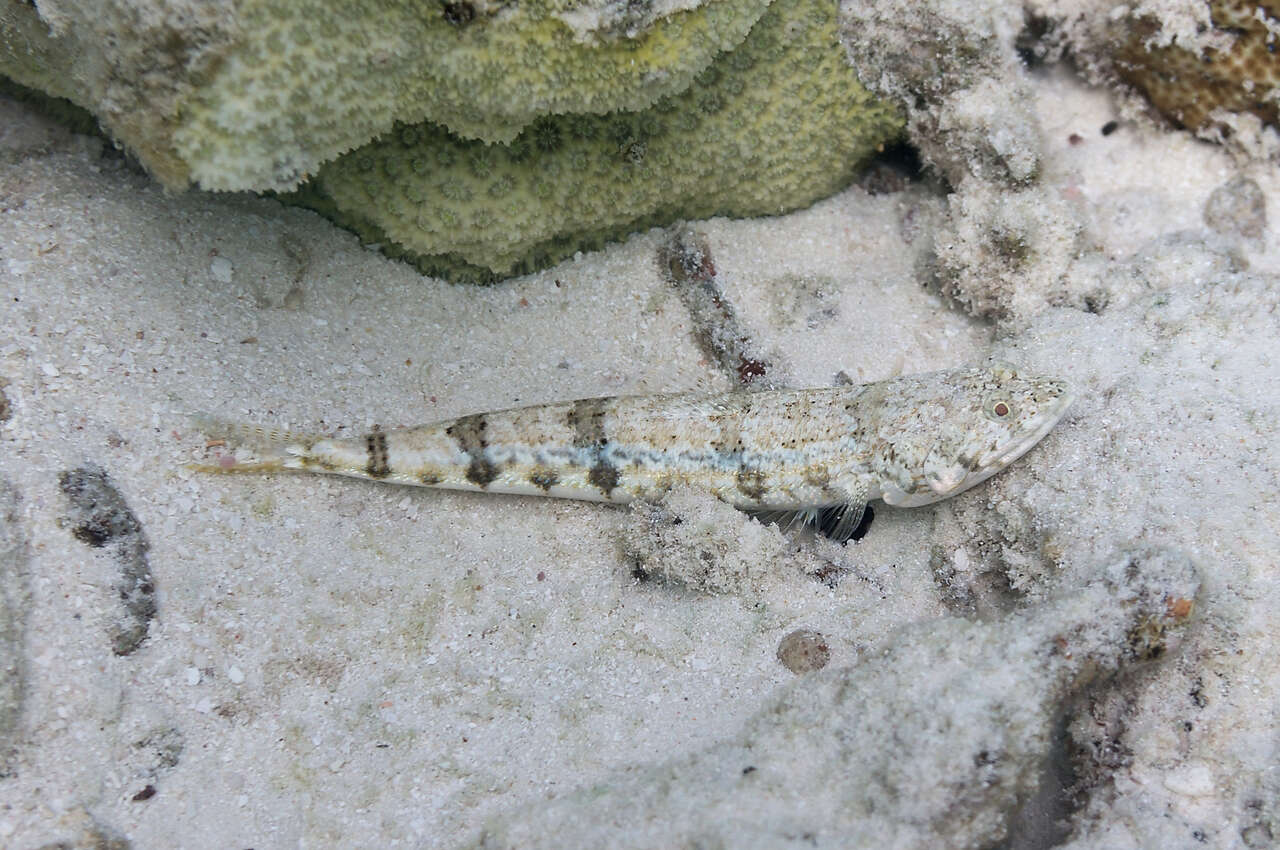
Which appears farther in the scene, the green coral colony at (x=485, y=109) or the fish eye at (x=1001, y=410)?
the fish eye at (x=1001, y=410)

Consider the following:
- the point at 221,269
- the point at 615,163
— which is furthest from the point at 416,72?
the point at 221,269

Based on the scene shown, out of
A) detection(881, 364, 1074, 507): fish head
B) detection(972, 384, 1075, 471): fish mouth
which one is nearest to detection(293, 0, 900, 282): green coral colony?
detection(881, 364, 1074, 507): fish head

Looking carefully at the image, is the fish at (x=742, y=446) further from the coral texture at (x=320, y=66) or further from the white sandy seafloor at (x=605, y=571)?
the coral texture at (x=320, y=66)

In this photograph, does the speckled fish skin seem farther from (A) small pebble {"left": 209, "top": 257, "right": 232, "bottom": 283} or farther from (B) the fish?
(A) small pebble {"left": 209, "top": 257, "right": 232, "bottom": 283}

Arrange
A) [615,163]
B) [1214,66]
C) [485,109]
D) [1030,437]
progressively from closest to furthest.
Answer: [485,109], [1030,437], [615,163], [1214,66]

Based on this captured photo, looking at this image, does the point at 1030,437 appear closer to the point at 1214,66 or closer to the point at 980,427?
the point at 980,427

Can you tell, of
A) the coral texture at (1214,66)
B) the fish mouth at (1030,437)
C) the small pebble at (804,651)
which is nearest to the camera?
the small pebble at (804,651)

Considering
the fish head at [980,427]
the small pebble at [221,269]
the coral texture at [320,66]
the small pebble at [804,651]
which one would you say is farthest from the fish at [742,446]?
the coral texture at [320,66]
